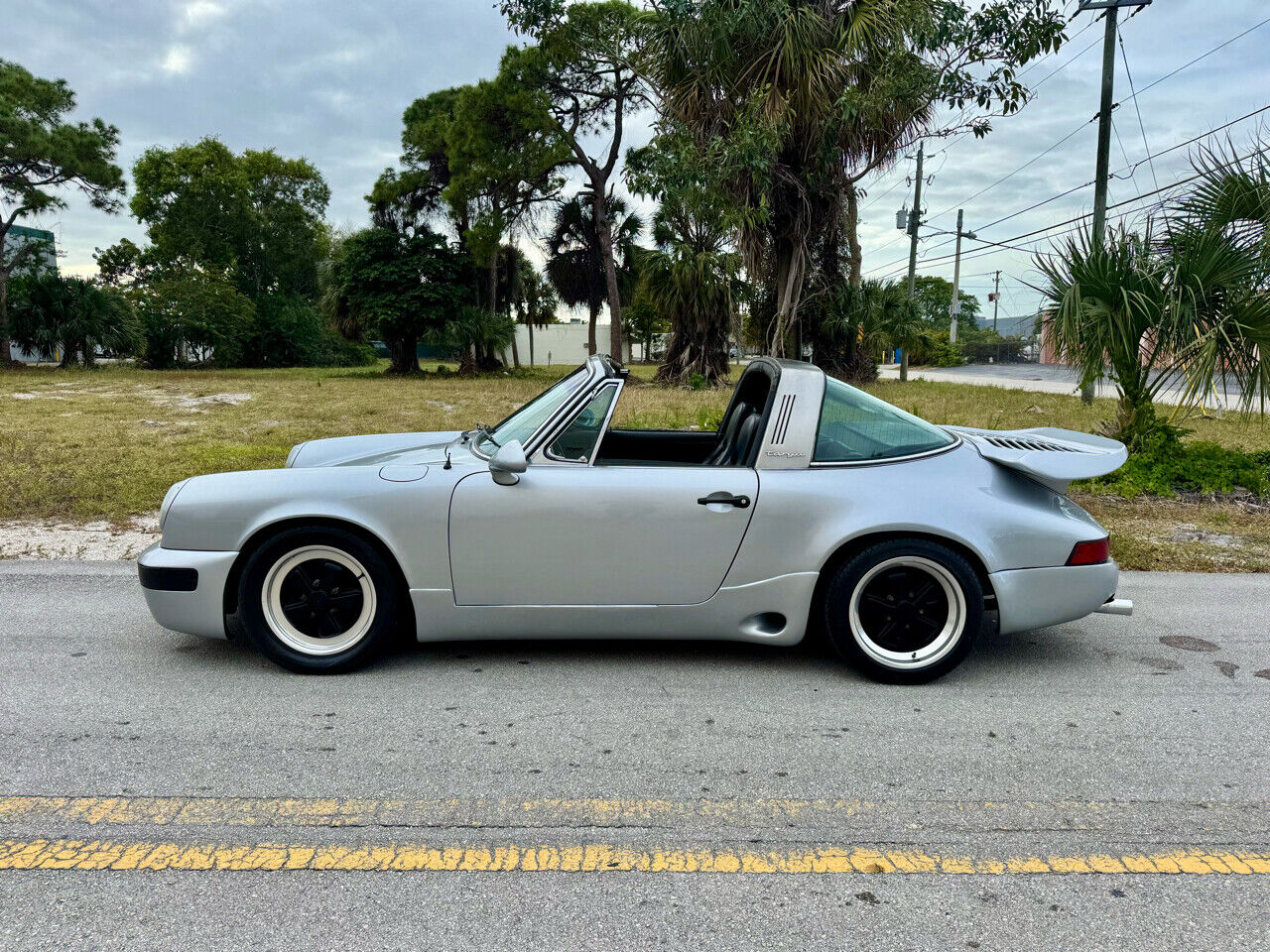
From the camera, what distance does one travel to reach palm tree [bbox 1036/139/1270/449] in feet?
25.6

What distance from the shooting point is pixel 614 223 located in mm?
32906

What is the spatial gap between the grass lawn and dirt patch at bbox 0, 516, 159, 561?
0.27 m

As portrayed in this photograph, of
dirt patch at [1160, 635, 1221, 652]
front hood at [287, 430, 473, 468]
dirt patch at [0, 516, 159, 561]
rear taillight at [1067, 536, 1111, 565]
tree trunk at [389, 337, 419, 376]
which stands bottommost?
dirt patch at [0, 516, 159, 561]

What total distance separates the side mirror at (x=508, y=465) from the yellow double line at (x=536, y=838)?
1.35 m

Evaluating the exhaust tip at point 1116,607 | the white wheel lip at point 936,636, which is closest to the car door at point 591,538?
the white wheel lip at point 936,636

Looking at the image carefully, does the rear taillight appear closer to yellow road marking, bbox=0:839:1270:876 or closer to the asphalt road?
the asphalt road

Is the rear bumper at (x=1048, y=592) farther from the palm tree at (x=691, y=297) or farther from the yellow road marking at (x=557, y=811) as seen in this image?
the palm tree at (x=691, y=297)

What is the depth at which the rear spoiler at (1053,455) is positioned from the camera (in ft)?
12.7

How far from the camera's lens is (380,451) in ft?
14.6

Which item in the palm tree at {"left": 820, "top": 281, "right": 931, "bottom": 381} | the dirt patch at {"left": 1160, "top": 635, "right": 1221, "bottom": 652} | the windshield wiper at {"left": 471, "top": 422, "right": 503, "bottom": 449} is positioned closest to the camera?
the windshield wiper at {"left": 471, "top": 422, "right": 503, "bottom": 449}

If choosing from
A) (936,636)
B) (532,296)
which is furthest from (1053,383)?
(936,636)

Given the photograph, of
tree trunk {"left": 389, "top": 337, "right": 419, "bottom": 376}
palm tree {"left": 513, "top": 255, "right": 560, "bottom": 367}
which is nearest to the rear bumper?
tree trunk {"left": 389, "top": 337, "right": 419, "bottom": 376}

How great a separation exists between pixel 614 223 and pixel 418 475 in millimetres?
30573

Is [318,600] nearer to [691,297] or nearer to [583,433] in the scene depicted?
[583,433]
